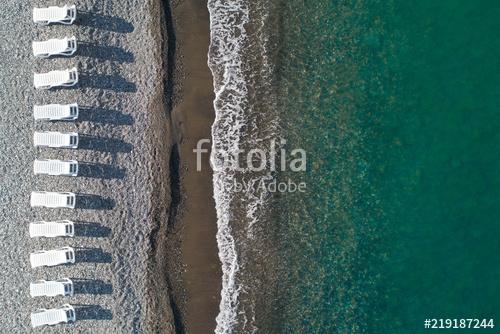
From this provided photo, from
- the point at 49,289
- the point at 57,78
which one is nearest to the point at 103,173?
the point at 57,78

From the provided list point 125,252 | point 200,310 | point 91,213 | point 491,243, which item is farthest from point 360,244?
point 91,213

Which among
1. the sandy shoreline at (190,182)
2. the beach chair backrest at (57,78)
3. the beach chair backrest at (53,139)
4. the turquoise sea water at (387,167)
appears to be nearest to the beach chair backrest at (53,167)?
the beach chair backrest at (53,139)

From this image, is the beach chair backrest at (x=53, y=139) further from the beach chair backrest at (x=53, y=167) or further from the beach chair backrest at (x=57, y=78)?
the beach chair backrest at (x=57, y=78)

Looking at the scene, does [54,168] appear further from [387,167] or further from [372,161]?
[387,167]

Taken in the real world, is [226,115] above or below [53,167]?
above

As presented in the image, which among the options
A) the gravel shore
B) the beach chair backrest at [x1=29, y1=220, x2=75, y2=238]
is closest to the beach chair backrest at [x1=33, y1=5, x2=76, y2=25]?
the gravel shore

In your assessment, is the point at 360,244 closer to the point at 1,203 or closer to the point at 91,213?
the point at 91,213
